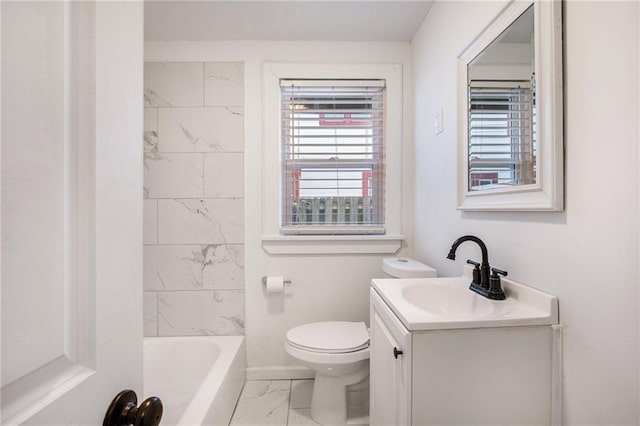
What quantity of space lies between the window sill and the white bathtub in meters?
0.66

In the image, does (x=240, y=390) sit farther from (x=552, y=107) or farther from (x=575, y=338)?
(x=552, y=107)

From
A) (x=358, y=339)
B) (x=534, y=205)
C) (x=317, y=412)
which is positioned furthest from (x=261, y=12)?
(x=317, y=412)

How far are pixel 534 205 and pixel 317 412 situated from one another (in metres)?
1.42

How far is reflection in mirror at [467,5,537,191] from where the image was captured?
917 millimetres

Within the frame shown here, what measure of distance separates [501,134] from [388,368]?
932 mm

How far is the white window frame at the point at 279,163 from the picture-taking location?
75.4 inches

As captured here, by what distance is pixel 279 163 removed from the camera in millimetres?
1923

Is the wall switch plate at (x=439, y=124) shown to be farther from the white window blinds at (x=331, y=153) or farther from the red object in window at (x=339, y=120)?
the red object in window at (x=339, y=120)

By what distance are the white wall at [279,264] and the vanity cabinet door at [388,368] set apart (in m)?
0.71

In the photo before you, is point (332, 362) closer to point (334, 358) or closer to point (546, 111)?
point (334, 358)

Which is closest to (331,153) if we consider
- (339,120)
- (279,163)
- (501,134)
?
(339,120)

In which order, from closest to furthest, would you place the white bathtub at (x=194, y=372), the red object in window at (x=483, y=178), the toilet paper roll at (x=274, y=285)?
the red object in window at (x=483, y=178) → the white bathtub at (x=194, y=372) → the toilet paper roll at (x=274, y=285)

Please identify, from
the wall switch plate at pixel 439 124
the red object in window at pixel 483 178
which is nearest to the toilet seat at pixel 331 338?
the red object in window at pixel 483 178

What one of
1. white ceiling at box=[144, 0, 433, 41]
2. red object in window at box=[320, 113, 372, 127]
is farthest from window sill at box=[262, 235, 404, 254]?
white ceiling at box=[144, 0, 433, 41]
